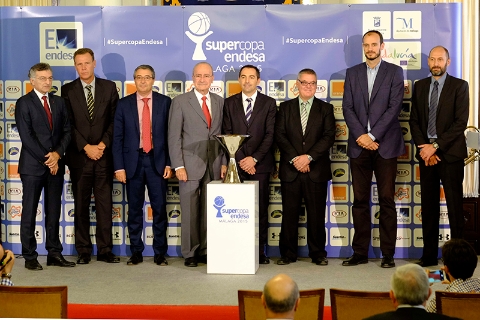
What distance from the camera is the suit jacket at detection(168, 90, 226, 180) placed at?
6875 mm

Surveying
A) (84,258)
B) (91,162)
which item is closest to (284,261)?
(84,258)

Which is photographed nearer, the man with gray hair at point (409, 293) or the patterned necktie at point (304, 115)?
the man with gray hair at point (409, 293)

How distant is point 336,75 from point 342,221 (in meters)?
1.50

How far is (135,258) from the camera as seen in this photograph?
7.03 metres

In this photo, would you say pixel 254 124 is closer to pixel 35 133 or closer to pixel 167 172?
pixel 167 172

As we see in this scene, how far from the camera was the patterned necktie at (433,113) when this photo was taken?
6.71 m

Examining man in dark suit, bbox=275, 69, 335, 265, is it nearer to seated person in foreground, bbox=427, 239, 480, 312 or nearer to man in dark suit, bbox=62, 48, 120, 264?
man in dark suit, bbox=62, 48, 120, 264

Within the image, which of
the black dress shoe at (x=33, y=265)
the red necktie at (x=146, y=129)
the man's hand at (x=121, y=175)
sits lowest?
the black dress shoe at (x=33, y=265)

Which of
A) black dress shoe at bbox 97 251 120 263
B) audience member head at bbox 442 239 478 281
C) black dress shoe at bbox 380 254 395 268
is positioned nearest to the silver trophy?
black dress shoe at bbox 97 251 120 263

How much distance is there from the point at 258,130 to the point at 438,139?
171cm

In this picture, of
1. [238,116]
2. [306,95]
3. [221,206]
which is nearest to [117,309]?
[221,206]

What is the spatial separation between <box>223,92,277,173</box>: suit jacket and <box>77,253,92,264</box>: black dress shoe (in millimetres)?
1807

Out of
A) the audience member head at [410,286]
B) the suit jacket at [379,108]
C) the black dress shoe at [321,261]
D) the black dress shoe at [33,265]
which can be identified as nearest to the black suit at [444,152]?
the suit jacket at [379,108]

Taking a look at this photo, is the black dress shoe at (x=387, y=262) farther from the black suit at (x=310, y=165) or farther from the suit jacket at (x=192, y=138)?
the suit jacket at (x=192, y=138)
